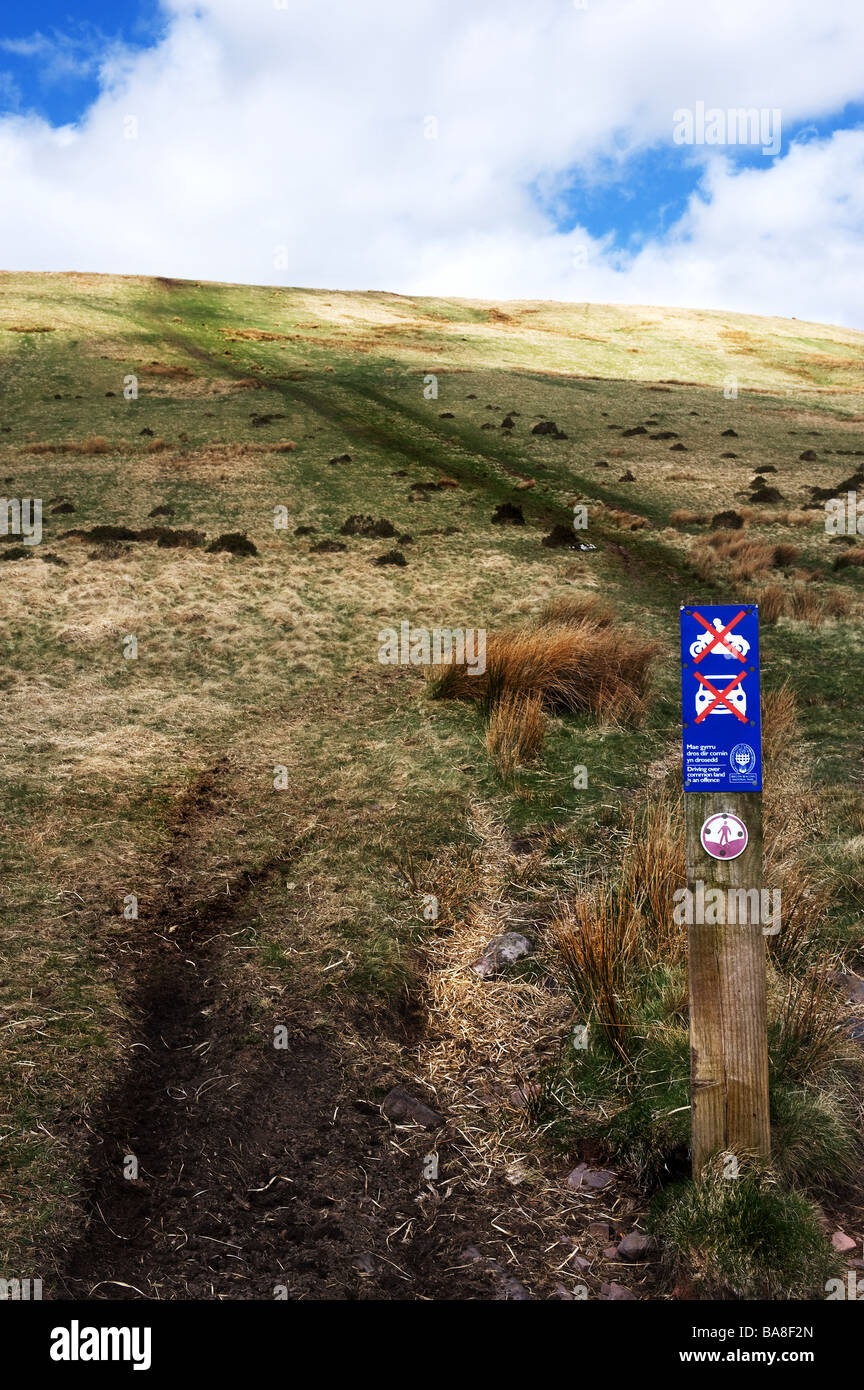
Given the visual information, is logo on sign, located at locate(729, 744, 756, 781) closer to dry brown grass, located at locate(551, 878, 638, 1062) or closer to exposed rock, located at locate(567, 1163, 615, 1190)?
dry brown grass, located at locate(551, 878, 638, 1062)

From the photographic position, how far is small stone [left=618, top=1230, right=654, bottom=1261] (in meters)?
4.07

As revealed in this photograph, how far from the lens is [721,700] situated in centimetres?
376

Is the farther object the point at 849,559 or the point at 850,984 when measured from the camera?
the point at 849,559

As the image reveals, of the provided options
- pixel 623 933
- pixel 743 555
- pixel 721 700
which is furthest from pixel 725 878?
pixel 743 555

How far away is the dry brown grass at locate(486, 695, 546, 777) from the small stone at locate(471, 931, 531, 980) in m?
2.88

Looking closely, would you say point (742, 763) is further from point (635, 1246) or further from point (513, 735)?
point (513, 735)

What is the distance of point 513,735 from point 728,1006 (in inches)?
231

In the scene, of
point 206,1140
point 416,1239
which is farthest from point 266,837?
point 416,1239

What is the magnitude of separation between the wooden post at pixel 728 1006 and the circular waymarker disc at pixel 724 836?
0.07ft

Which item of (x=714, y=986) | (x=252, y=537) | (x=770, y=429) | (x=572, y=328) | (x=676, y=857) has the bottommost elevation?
(x=714, y=986)

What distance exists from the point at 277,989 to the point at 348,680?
695 centimetres

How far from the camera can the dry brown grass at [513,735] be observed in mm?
9344

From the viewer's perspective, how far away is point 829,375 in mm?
67750
